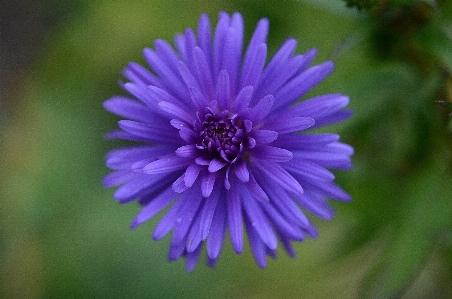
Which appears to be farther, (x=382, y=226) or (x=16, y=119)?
(x=16, y=119)

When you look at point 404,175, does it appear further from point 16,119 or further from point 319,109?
point 16,119

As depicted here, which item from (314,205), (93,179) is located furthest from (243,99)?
(93,179)

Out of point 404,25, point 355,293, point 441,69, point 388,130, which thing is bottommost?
point 355,293

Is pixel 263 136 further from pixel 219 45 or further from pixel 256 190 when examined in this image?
pixel 219 45

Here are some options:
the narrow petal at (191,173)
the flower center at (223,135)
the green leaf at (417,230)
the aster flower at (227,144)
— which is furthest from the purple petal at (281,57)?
the green leaf at (417,230)

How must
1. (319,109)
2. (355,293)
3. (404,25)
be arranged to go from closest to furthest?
1. (319,109)
2. (404,25)
3. (355,293)

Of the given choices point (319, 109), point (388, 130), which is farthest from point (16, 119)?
point (319, 109)

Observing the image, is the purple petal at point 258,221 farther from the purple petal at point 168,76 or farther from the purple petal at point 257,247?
the purple petal at point 168,76

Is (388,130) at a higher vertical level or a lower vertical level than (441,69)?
lower
